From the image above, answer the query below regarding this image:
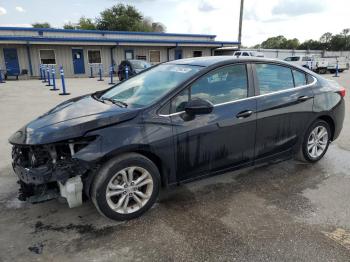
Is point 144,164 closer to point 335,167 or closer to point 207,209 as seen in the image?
point 207,209

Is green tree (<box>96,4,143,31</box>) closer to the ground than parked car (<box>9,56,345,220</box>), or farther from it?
farther from it

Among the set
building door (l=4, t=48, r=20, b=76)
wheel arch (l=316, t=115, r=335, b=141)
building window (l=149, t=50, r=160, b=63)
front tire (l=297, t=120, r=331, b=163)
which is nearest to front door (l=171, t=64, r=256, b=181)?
front tire (l=297, t=120, r=331, b=163)

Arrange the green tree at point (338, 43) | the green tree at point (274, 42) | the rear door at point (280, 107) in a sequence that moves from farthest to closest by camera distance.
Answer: the green tree at point (274, 42) < the green tree at point (338, 43) < the rear door at point (280, 107)

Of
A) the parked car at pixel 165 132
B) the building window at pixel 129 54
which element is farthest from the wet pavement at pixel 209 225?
the building window at pixel 129 54

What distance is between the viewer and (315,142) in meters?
4.49

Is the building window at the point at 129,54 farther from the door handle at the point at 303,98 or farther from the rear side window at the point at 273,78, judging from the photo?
the door handle at the point at 303,98

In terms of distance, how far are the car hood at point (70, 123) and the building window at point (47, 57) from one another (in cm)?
2254

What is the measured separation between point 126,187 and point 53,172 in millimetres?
718

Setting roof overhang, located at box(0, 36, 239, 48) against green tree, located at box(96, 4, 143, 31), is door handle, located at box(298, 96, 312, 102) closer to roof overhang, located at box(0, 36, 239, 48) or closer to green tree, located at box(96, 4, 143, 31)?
roof overhang, located at box(0, 36, 239, 48)

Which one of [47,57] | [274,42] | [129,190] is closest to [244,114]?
[129,190]

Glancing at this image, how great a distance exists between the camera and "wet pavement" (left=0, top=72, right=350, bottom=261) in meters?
2.60

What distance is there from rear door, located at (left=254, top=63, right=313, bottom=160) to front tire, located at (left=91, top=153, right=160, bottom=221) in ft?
4.99

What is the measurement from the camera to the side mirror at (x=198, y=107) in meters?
3.07

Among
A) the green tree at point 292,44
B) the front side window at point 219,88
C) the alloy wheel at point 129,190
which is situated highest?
the green tree at point 292,44
